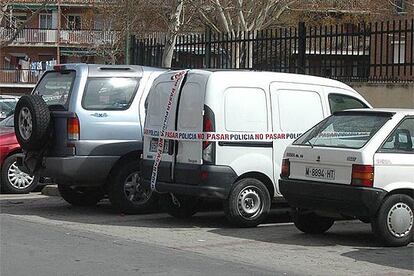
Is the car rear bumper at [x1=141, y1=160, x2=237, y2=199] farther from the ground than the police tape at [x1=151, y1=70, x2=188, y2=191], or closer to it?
closer to it

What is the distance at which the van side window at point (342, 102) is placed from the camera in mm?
11266

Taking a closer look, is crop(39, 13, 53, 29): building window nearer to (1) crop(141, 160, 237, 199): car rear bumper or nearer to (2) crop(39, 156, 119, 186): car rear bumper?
(2) crop(39, 156, 119, 186): car rear bumper

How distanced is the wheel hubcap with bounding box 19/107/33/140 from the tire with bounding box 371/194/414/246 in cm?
531

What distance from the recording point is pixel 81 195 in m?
13.2

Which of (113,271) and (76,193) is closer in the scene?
(113,271)

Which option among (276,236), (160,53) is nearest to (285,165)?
(276,236)

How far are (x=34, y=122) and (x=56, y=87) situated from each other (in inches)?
37.2

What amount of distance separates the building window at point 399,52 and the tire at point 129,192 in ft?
17.0

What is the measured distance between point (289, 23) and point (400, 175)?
27154 millimetres

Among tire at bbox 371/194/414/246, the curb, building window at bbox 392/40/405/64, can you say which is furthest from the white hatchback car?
the curb

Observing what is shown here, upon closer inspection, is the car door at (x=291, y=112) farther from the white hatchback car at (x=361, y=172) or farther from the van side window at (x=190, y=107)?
the van side window at (x=190, y=107)

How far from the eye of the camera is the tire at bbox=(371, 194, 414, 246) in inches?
348

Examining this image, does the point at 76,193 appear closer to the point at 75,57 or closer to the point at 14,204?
the point at 14,204

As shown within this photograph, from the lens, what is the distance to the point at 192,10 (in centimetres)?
3025
